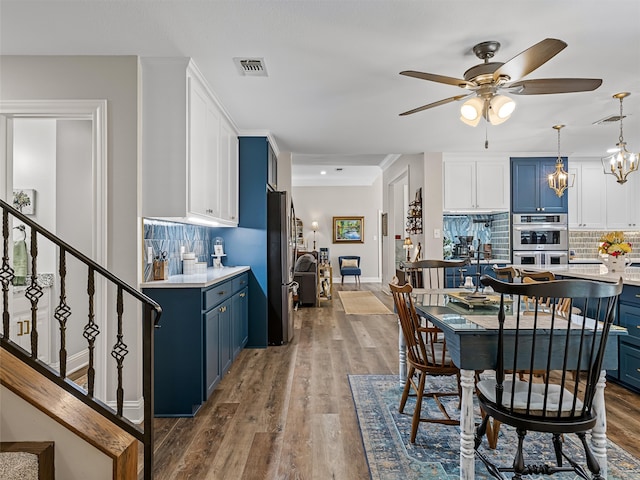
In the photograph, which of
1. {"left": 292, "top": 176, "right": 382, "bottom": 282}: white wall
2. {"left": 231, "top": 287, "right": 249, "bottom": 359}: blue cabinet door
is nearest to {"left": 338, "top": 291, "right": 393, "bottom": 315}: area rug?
{"left": 292, "top": 176, "right": 382, "bottom": 282}: white wall

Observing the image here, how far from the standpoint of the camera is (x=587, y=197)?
6551mm

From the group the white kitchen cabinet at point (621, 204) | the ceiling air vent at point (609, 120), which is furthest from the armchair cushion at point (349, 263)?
the ceiling air vent at point (609, 120)

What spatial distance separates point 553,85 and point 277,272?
10.5ft

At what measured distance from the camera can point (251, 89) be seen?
3.47 metres

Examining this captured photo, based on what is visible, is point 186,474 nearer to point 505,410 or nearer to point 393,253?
point 505,410

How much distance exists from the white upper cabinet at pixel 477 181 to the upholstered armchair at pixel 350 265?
4956 millimetres

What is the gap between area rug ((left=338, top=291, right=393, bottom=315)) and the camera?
6841mm

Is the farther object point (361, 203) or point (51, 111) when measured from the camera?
point (361, 203)

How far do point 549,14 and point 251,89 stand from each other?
2195mm

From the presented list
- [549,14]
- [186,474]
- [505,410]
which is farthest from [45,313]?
[549,14]

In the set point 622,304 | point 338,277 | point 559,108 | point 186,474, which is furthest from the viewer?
point 338,277

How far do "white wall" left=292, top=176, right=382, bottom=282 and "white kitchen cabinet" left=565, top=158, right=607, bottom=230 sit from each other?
5.64m

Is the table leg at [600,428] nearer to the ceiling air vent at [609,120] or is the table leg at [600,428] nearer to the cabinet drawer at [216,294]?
the cabinet drawer at [216,294]

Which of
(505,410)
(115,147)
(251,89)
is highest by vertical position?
(251,89)
